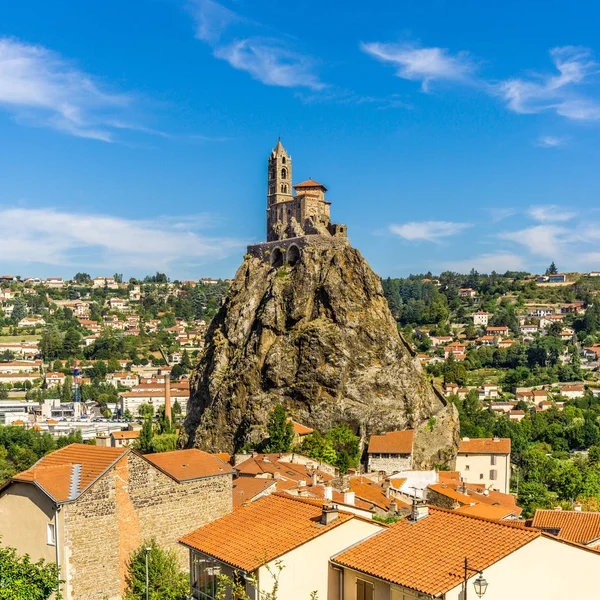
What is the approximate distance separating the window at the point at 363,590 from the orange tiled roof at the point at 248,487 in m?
19.4

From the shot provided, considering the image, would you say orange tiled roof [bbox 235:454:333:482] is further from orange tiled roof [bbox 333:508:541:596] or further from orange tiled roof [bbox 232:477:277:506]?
orange tiled roof [bbox 333:508:541:596]

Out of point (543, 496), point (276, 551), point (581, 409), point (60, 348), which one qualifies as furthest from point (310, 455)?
point (60, 348)

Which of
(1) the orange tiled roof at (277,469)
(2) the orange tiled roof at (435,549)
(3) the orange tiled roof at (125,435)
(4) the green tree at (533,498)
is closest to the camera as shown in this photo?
(2) the orange tiled roof at (435,549)

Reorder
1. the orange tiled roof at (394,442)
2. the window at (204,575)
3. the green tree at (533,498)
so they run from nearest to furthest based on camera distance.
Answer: the window at (204,575), the green tree at (533,498), the orange tiled roof at (394,442)

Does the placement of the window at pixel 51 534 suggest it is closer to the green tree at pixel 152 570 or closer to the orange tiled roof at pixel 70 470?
the orange tiled roof at pixel 70 470

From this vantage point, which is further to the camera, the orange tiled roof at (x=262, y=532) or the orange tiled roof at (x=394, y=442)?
the orange tiled roof at (x=394, y=442)

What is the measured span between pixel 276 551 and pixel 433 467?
4847cm

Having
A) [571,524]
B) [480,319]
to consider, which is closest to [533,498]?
[571,524]

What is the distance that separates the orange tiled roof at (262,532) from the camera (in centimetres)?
1606

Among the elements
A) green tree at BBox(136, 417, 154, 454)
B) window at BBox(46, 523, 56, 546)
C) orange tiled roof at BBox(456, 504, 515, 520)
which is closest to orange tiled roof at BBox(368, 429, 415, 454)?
green tree at BBox(136, 417, 154, 454)

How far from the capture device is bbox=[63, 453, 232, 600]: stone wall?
76.1 feet

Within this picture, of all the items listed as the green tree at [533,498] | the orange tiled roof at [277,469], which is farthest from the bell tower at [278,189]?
the green tree at [533,498]

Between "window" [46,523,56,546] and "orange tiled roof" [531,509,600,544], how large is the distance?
15.2 metres

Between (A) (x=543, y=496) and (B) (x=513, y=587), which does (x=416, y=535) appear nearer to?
(B) (x=513, y=587)
